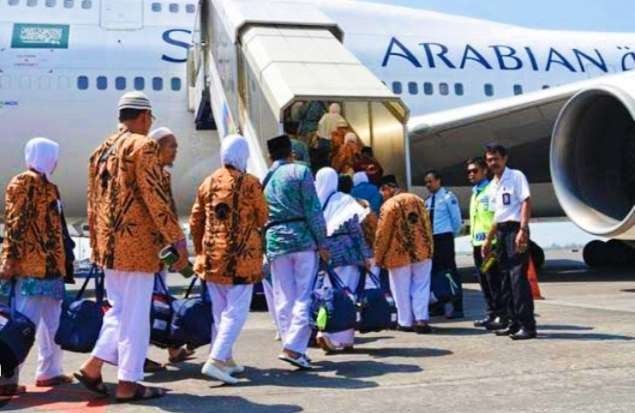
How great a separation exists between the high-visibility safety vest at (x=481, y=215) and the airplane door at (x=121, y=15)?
6.71m

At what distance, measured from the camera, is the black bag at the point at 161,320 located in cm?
440

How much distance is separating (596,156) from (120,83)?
602 cm

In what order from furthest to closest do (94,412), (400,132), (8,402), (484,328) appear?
1. (400,132)
2. (484,328)
3. (8,402)
4. (94,412)

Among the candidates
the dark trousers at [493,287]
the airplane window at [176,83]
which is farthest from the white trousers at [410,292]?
the airplane window at [176,83]

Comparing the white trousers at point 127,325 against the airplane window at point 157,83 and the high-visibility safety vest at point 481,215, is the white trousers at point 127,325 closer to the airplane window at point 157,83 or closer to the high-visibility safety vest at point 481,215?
the high-visibility safety vest at point 481,215

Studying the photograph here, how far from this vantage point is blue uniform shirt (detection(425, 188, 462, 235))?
7.04 m

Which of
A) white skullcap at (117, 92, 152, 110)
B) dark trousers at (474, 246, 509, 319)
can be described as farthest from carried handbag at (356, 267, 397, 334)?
white skullcap at (117, 92, 152, 110)

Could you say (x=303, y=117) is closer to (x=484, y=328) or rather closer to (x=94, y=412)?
(x=484, y=328)

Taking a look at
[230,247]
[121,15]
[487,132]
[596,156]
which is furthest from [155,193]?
[121,15]

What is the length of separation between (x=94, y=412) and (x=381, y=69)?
9025mm

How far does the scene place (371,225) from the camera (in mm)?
A: 6078

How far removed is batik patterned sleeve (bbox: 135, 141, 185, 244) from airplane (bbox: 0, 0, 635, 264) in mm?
3552

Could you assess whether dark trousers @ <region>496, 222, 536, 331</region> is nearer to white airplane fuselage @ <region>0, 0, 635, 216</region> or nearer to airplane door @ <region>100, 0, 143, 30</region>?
white airplane fuselage @ <region>0, 0, 635, 216</region>

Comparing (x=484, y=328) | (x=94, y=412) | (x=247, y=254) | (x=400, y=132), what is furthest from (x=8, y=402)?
(x=400, y=132)
